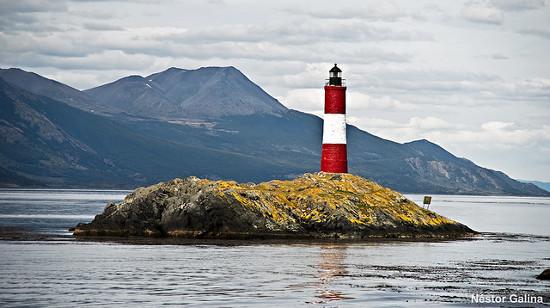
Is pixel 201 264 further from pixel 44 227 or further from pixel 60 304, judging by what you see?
pixel 44 227

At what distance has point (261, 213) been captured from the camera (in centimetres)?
5584

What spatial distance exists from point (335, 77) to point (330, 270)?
94.9 ft

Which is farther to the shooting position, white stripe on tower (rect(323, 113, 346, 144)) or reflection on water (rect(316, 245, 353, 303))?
white stripe on tower (rect(323, 113, 346, 144))

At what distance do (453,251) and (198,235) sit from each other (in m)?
16.6

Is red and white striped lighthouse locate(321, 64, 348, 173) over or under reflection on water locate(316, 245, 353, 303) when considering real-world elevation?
over

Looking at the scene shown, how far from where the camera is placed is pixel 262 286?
32281 mm

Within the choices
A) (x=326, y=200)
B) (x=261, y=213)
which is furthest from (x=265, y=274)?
(x=326, y=200)

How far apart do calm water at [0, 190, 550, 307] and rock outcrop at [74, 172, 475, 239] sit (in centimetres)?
359

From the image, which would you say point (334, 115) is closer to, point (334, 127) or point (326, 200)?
point (334, 127)

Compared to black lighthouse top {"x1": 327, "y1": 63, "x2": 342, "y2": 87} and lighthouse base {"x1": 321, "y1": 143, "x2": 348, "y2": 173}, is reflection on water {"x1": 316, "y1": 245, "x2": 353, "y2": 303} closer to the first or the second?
lighthouse base {"x1": 321, "y1": 143, "x2": 348, "y2": 173}

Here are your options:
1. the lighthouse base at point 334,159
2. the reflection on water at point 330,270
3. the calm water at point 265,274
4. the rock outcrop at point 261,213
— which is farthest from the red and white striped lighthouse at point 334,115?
the reflection on water at point 330,270

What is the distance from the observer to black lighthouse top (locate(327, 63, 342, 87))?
64.5 m

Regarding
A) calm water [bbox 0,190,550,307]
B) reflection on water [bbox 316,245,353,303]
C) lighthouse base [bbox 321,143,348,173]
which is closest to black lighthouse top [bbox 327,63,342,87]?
lighthouse base [bbox 321,143,348,173]

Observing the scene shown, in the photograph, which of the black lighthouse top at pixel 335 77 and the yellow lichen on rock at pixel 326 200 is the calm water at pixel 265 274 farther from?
the black lighthouse top at pixel 335 77
